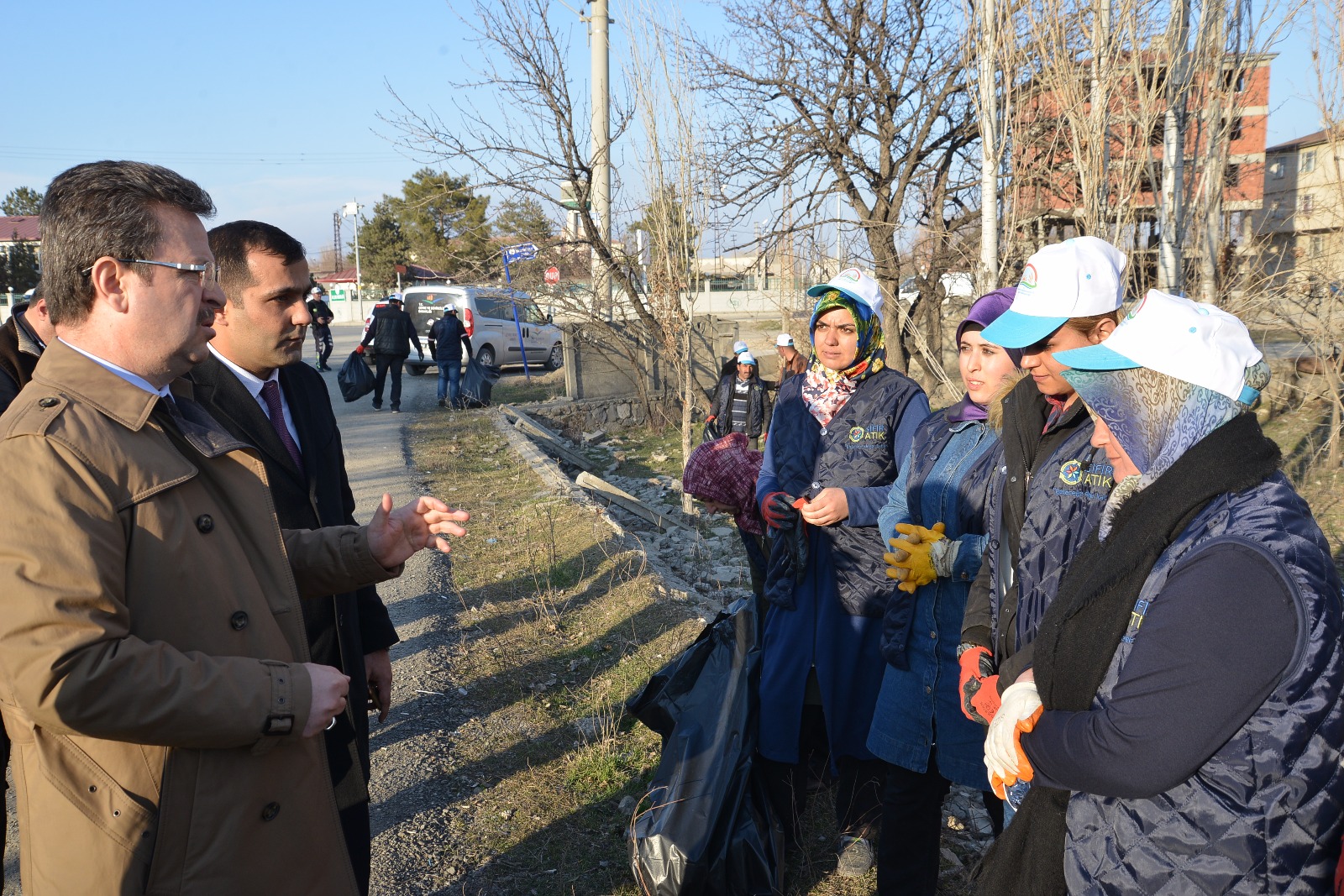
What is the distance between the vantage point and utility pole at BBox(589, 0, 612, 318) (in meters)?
11.4

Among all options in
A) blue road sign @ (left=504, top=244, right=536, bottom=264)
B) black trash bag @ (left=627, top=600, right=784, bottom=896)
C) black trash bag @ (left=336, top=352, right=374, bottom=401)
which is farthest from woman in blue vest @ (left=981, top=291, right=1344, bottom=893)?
black trash bag @ (left=336, top=352, right=374, bottom=401)

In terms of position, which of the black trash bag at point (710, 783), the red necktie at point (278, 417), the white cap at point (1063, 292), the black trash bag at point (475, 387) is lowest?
the black trash bag at point (710, 783)

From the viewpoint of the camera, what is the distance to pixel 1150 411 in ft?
5.35

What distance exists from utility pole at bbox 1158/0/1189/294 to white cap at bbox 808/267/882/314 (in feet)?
8.64

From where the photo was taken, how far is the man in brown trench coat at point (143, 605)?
4.74 feet

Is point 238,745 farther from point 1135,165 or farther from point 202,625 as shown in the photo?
point 1135,165

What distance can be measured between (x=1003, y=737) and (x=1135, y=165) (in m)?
4.26

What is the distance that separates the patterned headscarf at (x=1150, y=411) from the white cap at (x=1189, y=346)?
21mm

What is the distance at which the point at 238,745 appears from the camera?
161cm

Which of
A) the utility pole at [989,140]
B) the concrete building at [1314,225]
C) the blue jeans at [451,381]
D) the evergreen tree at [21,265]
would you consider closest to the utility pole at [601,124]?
the blue jeans at [451,381]

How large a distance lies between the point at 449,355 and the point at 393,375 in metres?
1.03

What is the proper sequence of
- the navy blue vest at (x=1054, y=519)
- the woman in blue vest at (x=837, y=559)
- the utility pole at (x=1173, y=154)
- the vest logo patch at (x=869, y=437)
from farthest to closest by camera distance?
the utility pole at (x=1173, y=154) < the vest logo patch at (x=869, y=437) < the woman in blue vest at (x=837, y=559) < the navy blue vest at (x=1054, y=519)

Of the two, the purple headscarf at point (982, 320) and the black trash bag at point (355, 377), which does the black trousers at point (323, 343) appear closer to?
the black trash bag at point (355, 377)

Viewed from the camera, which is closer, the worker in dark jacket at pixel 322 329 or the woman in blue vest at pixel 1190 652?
the woman in blue vest at pixel 1190 652
